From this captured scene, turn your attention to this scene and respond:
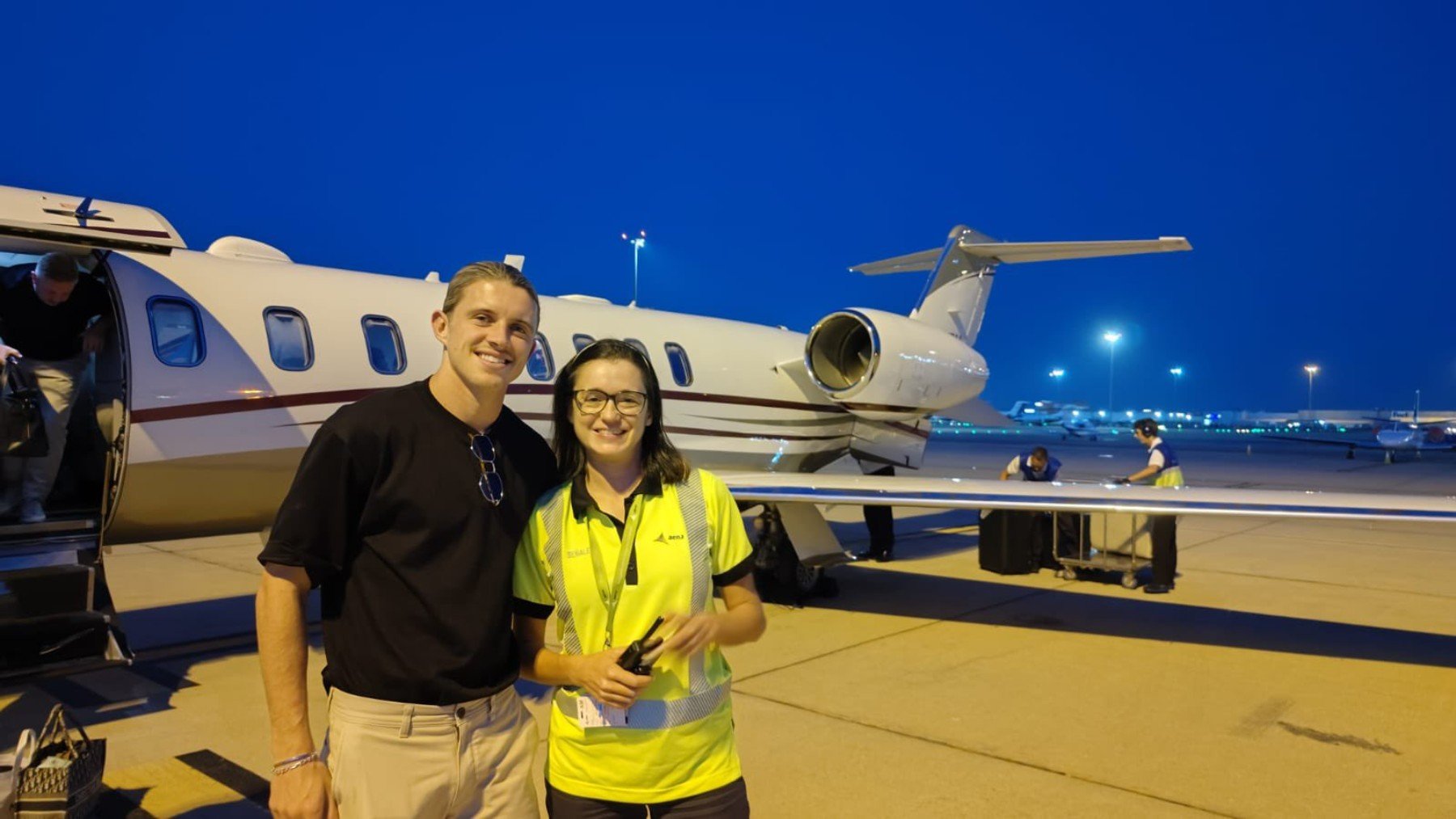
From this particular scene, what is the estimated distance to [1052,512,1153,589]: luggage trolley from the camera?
9.85 meters

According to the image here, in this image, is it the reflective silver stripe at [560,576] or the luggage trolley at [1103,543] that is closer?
the reflective silver stripe at [560,576]

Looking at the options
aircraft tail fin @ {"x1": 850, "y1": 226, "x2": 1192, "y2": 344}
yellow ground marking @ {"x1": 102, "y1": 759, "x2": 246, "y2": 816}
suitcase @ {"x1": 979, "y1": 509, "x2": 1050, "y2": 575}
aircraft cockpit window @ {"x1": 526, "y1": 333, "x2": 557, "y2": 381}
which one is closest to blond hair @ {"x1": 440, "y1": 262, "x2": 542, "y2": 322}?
yellow ground marking @ {"x1": 102, "y1": 759, "x2": 246, "y2": 816}

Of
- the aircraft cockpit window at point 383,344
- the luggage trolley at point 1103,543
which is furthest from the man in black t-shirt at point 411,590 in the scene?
the luggage trolley at point 1103,543

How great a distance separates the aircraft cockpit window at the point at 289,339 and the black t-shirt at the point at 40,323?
1065mm

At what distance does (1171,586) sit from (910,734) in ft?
18.5

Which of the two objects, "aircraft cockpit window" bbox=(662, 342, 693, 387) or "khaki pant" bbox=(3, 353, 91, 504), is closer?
"khaki pant" bbox=(3, 353, 91, 504)

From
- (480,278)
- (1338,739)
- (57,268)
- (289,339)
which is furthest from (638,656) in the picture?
(289,339)

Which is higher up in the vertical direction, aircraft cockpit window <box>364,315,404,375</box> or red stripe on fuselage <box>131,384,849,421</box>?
aircraft cockpit window <box>364,315,404,375</box>

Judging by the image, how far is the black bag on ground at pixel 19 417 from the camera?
5512 mm

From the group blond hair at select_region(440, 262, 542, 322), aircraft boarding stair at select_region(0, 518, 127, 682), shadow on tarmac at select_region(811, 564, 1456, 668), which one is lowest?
shadow on tarmac at select_region(811, 564, 1456, 668)

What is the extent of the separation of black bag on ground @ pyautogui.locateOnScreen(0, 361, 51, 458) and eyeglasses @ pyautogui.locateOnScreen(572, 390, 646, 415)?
15.5 ft

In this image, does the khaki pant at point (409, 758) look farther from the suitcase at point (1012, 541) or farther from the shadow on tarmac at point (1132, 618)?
the suitcase at point (1012, 541)

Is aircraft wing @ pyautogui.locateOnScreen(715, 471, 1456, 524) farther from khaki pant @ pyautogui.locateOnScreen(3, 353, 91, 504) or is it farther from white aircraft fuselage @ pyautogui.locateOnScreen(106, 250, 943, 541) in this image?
khaki pant @ pyautogui.locateOnScreen(3, 353, 91, 504)

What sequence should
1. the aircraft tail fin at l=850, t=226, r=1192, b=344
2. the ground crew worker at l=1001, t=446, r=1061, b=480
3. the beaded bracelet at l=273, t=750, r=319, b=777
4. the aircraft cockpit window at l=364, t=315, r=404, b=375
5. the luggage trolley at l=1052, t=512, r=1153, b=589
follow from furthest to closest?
the aircraft tail fin at l=850, t=226, r=1192, b=344 < the ground crew worker at l=1001, t=446, r=1061, b=480 < the luggage trolley at l=1052, t=512, r=1153, b=589 < the aircraft cockpit window at l=364, t=315, r=404, b=375 < the beaded bracelet at l=273, t=750, r=319, b=777
